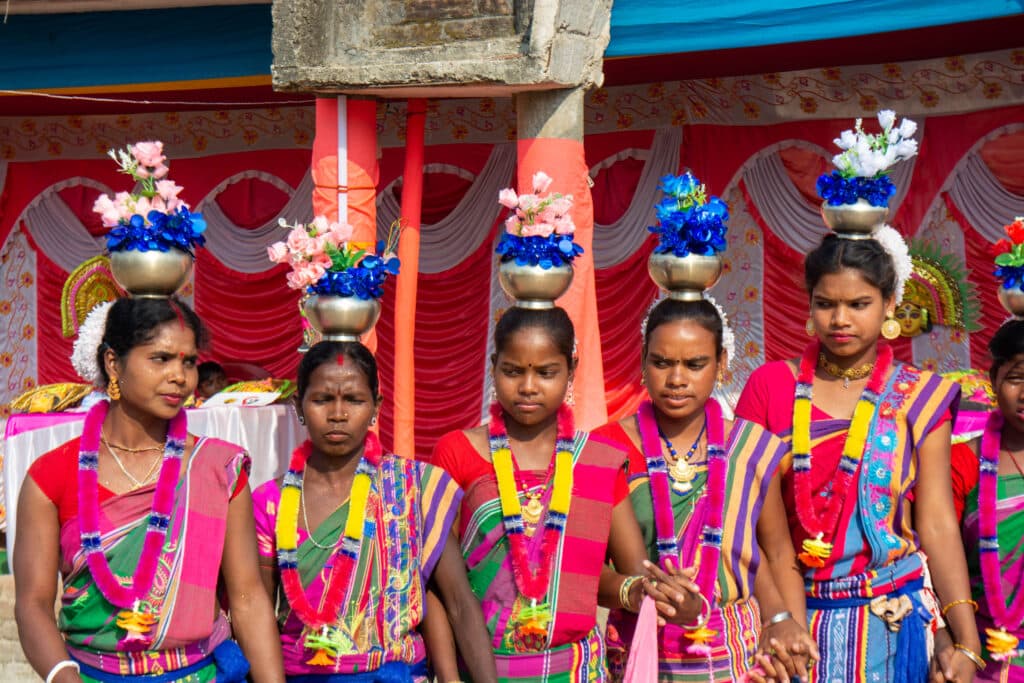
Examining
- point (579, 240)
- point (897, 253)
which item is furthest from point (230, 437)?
point (897, 253)

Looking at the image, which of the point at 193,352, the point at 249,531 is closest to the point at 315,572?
the point at 249,531

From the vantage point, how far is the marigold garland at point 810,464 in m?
3.78

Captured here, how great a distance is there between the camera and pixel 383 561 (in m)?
3.61

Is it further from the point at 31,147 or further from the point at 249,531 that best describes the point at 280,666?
the point at 31,147

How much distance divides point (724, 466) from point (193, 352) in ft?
4.92

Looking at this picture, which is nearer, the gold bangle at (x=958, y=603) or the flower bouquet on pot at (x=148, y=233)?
the flower bouquet on pot at (x=148, y=233)

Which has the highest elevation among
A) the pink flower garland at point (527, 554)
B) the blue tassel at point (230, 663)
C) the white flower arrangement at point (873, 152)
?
the white flower arrangement at point (873, 152)

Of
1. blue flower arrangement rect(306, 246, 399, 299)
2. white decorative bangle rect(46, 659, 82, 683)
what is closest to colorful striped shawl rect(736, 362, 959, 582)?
blue flower arrangement rect(306, 246, 399, 299)

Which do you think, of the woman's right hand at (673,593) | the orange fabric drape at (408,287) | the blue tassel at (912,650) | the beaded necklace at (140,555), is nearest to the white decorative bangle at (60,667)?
the beaded necklace at (140,555)

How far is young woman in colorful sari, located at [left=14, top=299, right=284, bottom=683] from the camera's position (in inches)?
131

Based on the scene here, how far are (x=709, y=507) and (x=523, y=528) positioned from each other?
521 mm

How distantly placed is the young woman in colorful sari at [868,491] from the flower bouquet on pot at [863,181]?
9 cm

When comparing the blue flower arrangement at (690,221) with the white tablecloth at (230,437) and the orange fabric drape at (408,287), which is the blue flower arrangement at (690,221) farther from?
the white tablecloth at (230,437)

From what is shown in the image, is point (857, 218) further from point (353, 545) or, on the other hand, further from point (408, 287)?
point (408, 287)
